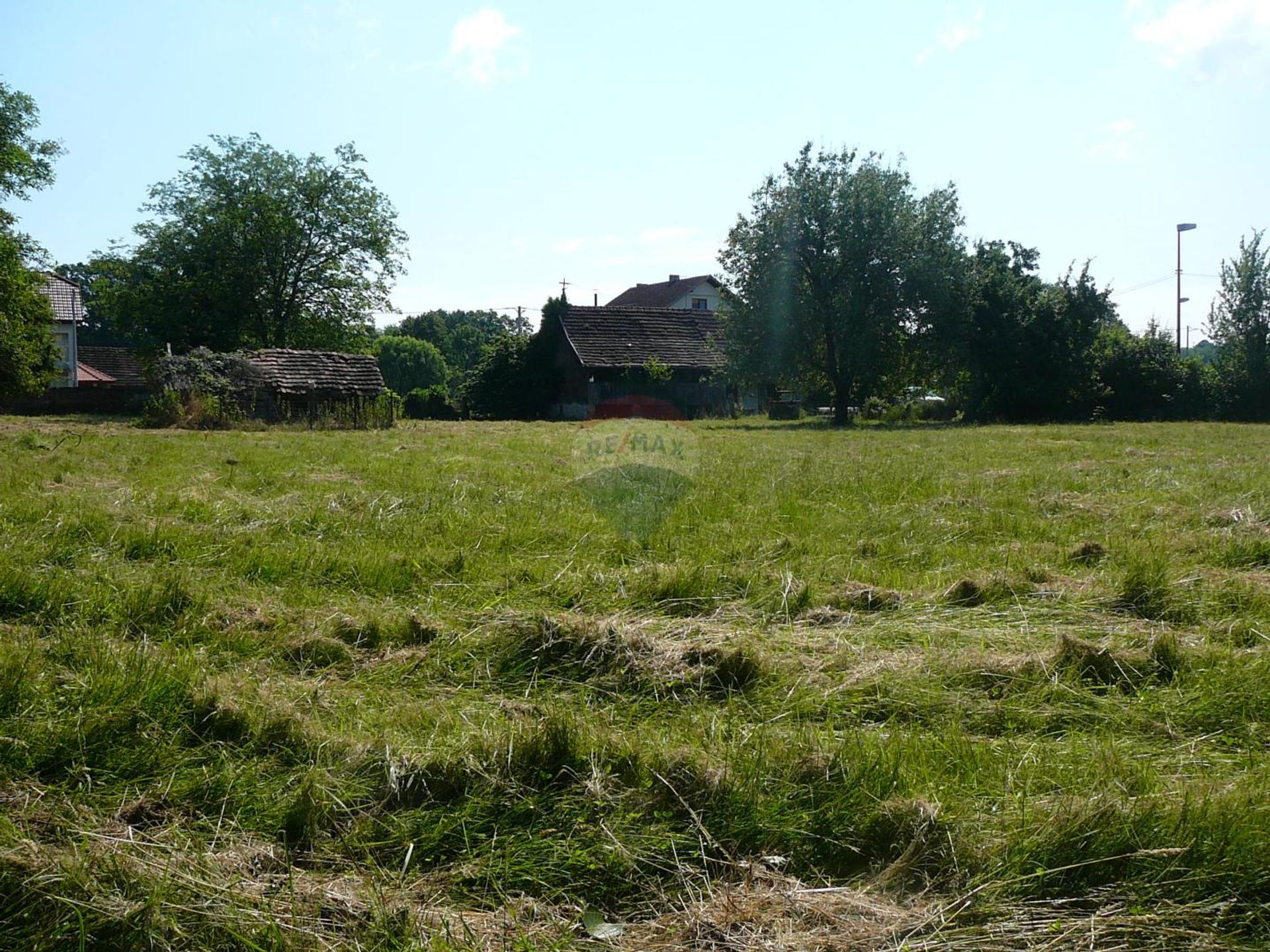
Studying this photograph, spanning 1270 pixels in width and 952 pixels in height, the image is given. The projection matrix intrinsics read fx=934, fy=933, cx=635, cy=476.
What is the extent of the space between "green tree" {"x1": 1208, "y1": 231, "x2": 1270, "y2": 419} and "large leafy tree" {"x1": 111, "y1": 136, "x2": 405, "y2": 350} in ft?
133

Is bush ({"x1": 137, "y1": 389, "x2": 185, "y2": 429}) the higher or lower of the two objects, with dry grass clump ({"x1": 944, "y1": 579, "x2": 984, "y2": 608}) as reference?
higher

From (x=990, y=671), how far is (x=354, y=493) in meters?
6.84

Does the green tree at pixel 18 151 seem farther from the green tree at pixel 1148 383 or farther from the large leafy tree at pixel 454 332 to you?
the large leafy tree at pixel 454 332

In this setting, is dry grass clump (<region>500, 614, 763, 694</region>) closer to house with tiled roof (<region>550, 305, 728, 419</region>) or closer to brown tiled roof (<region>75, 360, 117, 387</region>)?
house with tiled roof (<region>550, 305, 728, 419</region>)

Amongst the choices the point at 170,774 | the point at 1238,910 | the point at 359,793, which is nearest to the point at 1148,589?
the point at 1238,910

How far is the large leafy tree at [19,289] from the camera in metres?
26.4

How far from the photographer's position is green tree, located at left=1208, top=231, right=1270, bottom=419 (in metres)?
36.5

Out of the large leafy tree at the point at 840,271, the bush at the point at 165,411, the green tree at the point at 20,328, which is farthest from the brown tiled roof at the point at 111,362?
the large leafy tree at the point at 840,271

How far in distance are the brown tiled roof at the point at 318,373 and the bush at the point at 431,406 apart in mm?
12719

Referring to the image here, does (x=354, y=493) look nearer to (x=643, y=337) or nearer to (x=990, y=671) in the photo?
(x=990, y=671)

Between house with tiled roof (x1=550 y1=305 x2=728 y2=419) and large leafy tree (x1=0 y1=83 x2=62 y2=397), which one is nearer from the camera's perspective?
large leafy tree (x1=0 y1=83 x2=62 y2=397)

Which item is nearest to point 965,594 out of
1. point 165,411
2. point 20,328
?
point 165,411

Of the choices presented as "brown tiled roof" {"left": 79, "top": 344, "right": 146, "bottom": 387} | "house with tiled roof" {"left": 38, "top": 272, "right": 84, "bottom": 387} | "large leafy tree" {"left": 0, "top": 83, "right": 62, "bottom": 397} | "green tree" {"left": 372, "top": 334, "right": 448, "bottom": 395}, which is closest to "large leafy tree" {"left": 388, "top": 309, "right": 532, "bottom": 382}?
"green tree" {"left": 372, "top": 334, "right": 448, "bottom": 395}

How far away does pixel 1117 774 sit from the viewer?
9.71ft
